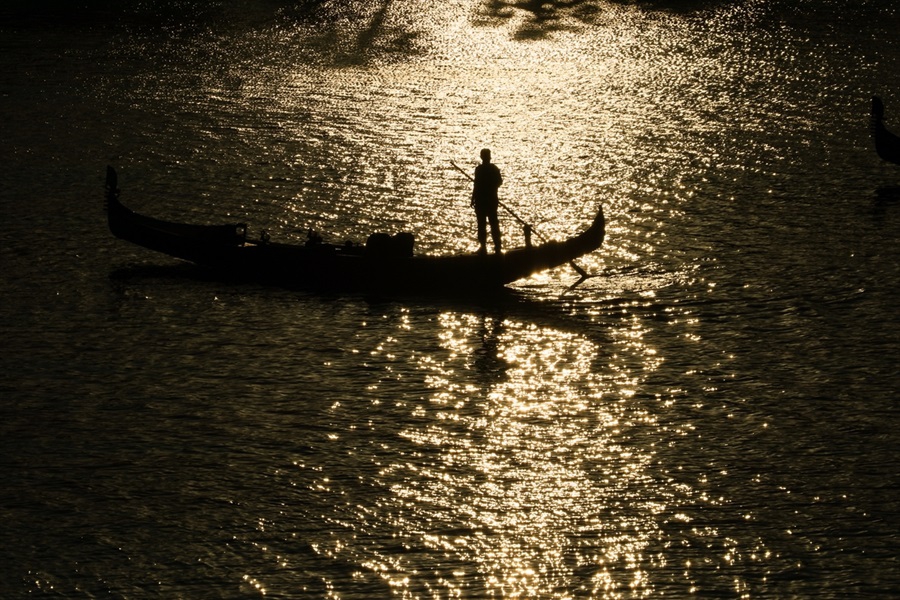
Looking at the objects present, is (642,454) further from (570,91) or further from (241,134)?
(570,91)

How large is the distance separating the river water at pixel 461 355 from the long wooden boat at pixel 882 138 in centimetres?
59

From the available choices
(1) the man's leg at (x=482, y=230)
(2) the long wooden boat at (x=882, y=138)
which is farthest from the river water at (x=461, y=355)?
(1) the man's leg at (x=482, y=230)

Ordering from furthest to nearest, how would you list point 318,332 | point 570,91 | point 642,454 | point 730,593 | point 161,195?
point 570,91
point 161,195
point 318,332
point 642,454
point 730,593

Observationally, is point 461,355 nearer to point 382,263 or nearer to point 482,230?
point 382,263

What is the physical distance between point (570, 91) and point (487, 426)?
21.8 metres

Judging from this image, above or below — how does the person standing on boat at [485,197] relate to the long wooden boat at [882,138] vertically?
below

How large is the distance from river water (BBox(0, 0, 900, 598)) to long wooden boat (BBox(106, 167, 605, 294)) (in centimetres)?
39

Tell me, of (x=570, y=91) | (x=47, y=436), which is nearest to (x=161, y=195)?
(x=47, y=436)

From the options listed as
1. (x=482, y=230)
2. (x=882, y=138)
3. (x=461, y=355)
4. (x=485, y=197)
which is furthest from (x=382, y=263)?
(x=882, y=138)

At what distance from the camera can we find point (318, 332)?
18984mm

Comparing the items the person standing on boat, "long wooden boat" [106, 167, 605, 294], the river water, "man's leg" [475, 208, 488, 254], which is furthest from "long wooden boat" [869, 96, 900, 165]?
"man's leg" [475, 208, 488, 254]

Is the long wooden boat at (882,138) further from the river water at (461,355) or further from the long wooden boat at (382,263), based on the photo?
the long wooden boat at (382,263)

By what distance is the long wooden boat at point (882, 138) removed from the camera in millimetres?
26719

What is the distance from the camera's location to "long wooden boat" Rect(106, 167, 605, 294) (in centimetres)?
2033
